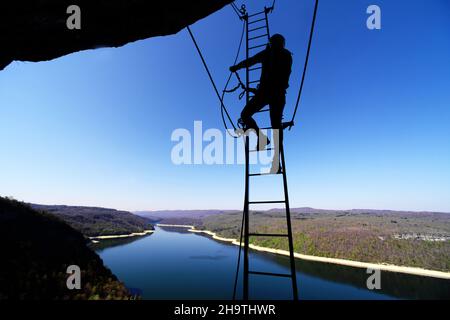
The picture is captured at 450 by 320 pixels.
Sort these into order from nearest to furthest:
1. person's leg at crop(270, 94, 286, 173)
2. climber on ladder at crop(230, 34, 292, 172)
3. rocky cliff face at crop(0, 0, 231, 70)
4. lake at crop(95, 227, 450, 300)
Result: climber on ladder at crop(230, 34, 292, 172) → person's leg at crop(270, 94, 286, 173) → rocky cliff face at crop(0, 0, 231, 70) → lake at crop(95, 227, 450, 300)

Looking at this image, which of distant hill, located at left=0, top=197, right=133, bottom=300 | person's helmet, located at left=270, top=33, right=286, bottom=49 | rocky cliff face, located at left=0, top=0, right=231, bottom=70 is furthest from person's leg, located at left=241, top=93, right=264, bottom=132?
distant hill, located at left=0, top=197, right=133, bottom=300

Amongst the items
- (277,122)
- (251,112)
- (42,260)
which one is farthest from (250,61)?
(42,260)

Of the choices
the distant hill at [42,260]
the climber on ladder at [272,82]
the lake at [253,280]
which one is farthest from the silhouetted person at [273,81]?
the lake at [253,280]

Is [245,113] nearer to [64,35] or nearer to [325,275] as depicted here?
[64,35]

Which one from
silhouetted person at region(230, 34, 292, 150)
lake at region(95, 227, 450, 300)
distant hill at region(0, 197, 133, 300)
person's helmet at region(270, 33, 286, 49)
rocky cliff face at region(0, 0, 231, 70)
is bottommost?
lake at region(95, 227, 450, 300)

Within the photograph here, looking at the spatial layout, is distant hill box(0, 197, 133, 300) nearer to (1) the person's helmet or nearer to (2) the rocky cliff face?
(2) the rocky cliff face

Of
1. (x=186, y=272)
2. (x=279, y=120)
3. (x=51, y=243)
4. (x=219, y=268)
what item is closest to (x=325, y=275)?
(x=219, y=268)

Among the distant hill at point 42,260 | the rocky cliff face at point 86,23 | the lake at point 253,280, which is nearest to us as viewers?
the rocky cliff face at point 86,23

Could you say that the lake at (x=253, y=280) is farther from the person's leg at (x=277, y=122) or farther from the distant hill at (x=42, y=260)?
the person's leg at (x=277, y=122)
